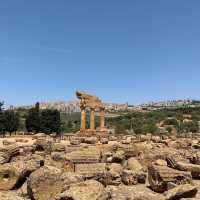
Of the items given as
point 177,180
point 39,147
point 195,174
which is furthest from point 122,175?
point 39,147

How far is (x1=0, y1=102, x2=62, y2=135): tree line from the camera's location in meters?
53.1

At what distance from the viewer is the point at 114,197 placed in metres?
6.49

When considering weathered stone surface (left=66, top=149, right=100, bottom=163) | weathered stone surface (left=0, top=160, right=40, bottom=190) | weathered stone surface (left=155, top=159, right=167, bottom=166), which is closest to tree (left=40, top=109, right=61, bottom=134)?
weathered stone surface (left=66, top=149, right=100, bottom=163)

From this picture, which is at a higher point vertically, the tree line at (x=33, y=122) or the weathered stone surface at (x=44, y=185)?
the tree line at (x=33, y=122)

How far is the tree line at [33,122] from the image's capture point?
53.1 m

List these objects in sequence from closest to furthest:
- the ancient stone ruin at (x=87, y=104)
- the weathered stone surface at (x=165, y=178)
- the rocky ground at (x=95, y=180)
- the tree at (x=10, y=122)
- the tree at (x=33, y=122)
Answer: the rocky ground at (x=95, y=180) < the weathered stone surface at (x=165, y=178) < the ancient stone ruin at (x=87, y=104) < the tree at (x=10, y=122) < the tree at (x=33, y=122)

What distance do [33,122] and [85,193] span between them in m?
49.9

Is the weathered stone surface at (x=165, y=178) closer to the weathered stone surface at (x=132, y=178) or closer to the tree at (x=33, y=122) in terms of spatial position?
the weathered stone surface at (x=132, y=178)

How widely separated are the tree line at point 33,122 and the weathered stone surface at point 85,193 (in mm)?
48167

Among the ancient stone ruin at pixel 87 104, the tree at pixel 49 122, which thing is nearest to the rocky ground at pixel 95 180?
the ancient stone ruin at pixel 87 104

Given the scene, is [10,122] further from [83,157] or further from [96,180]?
[96,180]

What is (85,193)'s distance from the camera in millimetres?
6141

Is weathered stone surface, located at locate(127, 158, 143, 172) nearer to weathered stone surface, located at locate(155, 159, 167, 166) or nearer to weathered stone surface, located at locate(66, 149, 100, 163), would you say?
weathered stone surface, located at locate(155, 159, 167, 166)

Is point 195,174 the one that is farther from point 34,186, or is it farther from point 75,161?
point 34,186
